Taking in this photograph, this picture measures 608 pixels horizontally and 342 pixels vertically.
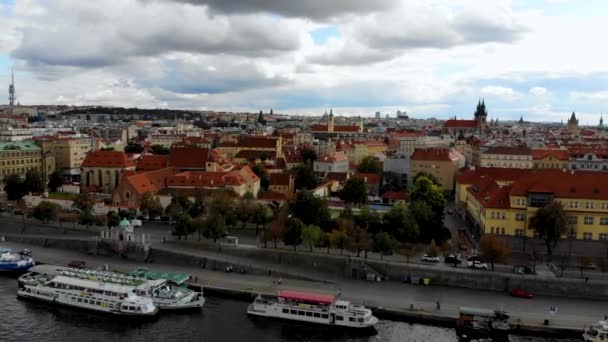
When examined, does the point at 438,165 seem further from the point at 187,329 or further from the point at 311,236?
the point at 187,329

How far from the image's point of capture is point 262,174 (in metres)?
75.3

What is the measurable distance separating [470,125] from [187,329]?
472 feet

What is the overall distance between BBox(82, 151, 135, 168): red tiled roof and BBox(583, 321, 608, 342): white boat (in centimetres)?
5736

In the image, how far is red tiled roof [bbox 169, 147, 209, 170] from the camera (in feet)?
238

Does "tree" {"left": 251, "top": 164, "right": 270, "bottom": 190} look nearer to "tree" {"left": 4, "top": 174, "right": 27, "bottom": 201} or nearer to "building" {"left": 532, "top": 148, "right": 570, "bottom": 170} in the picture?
"tree" {"left": 4, "top": 174, "right": 27, "bottom": 201}

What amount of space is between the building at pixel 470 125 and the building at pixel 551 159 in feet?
255

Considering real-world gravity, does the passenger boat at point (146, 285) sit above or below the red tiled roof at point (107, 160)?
below

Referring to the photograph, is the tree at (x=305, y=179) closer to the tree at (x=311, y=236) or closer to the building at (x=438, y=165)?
the building at (x=438, y=165)

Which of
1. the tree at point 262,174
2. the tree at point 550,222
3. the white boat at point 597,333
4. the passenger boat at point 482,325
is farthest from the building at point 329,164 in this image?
the white boat at point 597,333

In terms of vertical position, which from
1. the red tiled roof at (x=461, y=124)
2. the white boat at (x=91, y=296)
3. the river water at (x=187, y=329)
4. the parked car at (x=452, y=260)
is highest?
the red tiled roof at (x=461, y=124)

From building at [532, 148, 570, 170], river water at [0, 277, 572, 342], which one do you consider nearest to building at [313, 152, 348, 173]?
building at [532, 148, 570, 170]

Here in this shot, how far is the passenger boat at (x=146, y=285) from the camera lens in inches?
1428

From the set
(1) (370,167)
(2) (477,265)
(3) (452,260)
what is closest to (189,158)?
(1) (370,167)

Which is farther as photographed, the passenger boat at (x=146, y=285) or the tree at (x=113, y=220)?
the tree at (x=113, y=220)
